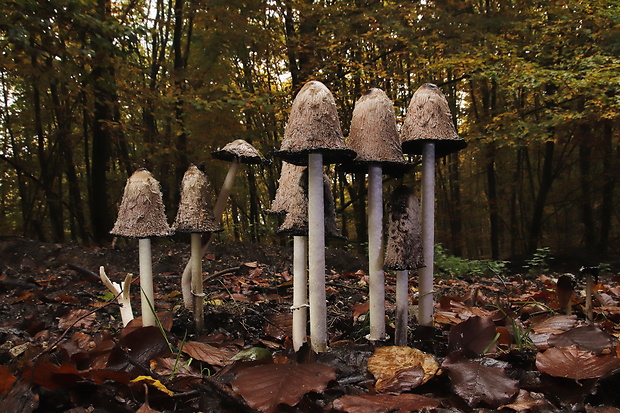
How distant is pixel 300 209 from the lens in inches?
77.9

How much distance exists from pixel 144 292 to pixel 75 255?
11.3 feet

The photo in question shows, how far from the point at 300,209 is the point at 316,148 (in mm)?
394

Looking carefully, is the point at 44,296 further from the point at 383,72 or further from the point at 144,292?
the point at 383,72

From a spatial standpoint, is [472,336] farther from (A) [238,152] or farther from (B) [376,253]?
(A) [238,152]

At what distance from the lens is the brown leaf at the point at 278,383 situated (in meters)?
1.19

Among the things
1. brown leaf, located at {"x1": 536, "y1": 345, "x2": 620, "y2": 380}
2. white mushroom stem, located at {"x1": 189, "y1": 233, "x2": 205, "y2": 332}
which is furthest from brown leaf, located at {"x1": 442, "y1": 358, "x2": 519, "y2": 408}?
white mushroom stem, located at {"x1": 189, "y1": 233, "x2": 205, "y2": 332}

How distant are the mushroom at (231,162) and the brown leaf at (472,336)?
4.47ft

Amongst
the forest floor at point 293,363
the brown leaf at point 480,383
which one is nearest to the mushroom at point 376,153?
the forest floor at point 293,363

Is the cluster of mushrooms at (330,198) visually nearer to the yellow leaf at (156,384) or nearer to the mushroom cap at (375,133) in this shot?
the mushroom cap at (375,133)

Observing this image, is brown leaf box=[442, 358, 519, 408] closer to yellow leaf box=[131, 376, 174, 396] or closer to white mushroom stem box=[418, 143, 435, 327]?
white mushroom stem box=[418, 143, 435, 327]

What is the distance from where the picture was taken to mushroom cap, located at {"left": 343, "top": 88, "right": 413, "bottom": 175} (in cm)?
181

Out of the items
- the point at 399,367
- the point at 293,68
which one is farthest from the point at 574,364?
the point at 293,68

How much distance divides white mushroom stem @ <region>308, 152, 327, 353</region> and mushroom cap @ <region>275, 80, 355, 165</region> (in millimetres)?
99

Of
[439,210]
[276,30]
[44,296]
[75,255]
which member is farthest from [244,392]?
[439,210]
